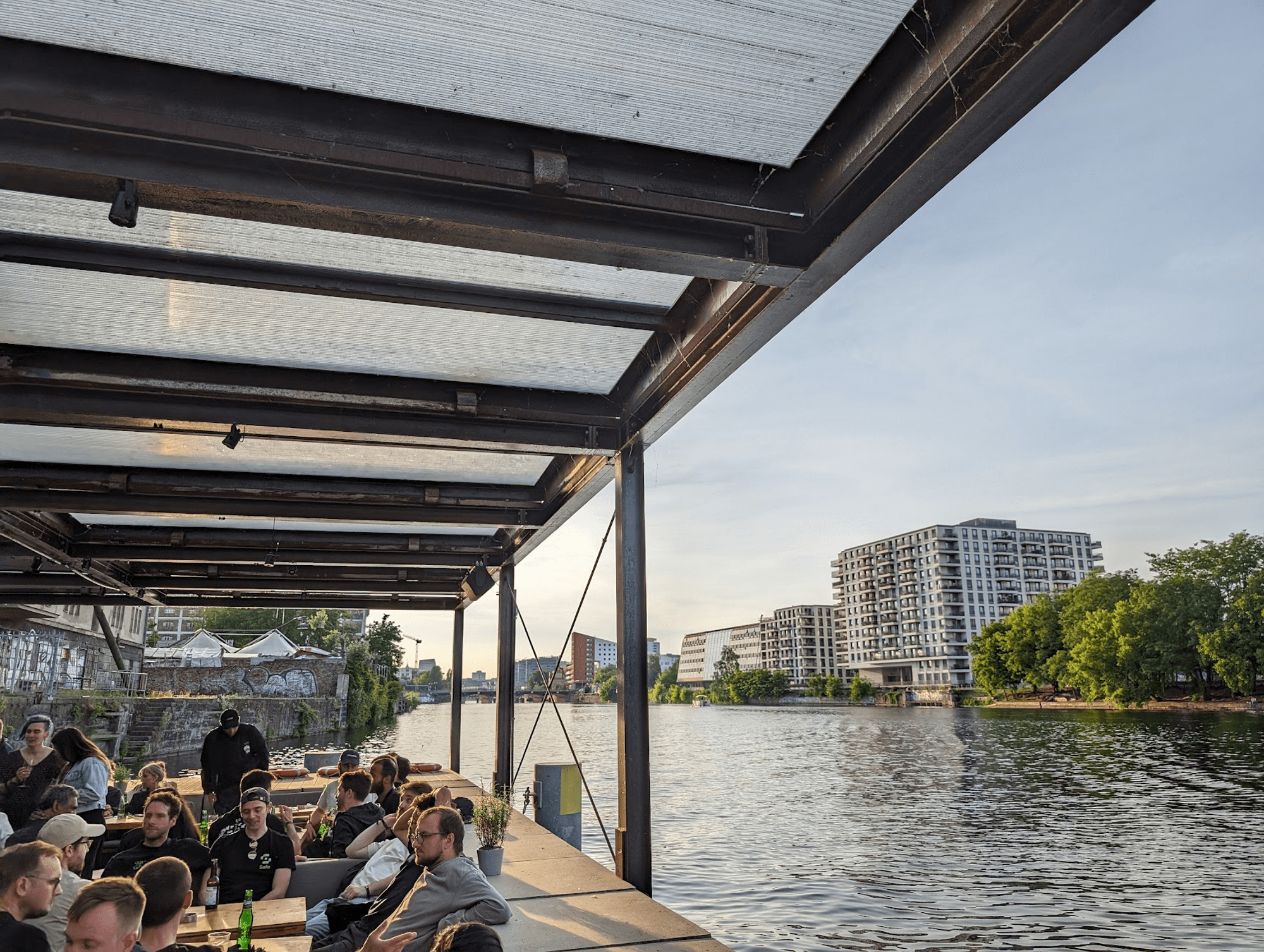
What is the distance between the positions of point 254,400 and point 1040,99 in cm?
539

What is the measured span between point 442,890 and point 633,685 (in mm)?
2439

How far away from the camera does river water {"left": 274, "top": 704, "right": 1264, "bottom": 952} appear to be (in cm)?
1307

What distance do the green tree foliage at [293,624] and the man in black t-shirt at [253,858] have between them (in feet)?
247

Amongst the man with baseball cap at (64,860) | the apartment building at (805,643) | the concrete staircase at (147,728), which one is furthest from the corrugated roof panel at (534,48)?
the apartment building at (805,643)

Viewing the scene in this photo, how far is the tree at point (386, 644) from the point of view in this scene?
294 ft

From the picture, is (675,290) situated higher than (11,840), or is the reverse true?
(675,290)

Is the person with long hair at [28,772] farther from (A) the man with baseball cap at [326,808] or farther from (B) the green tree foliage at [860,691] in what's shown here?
(B) the green tree foliage at [860,691]

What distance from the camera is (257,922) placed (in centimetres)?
508

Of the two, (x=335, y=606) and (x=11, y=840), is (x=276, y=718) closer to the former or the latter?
(x=335, y=606)

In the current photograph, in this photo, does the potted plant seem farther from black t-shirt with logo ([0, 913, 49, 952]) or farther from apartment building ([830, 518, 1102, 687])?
apartment building ([830, 518, 1102, 687])

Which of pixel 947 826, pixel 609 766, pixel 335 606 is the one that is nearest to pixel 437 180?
pixel 335 606

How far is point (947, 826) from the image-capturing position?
21938mm

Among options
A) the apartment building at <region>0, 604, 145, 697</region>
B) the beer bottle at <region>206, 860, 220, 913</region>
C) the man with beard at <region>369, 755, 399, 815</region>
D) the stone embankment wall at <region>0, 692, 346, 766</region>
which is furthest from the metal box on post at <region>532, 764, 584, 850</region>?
the apartment building at <region>0, 604, 145, 697</region>

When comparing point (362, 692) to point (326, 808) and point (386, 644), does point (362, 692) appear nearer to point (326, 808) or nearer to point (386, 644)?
point (386, 644)
